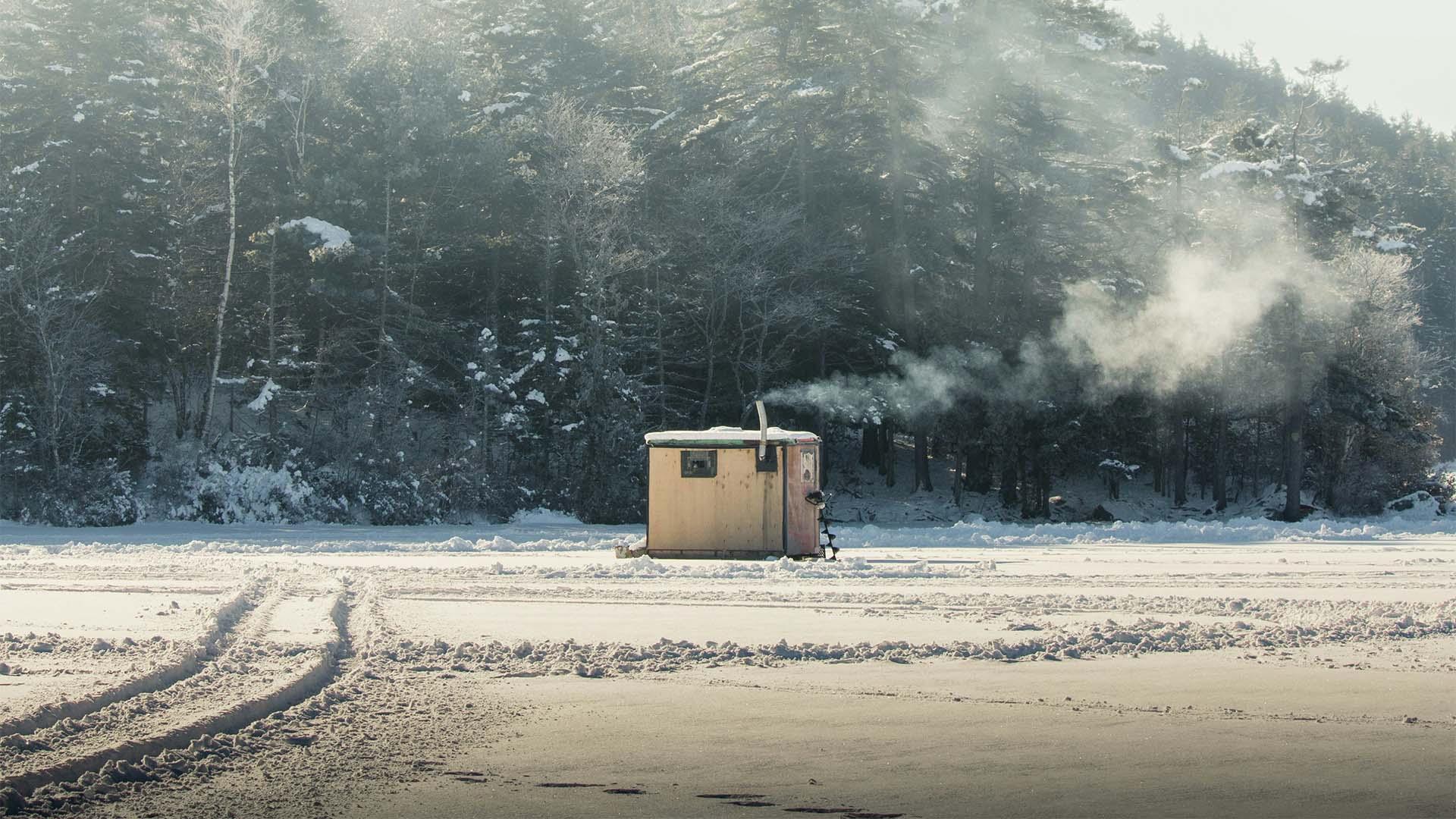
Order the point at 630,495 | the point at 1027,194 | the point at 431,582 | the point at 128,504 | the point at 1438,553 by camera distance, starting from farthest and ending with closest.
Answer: the point at 1027,194
the point at 630,495
the point at 128,504
the point at 1438,553
the point at 431,582

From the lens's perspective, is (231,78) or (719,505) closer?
(719,505)

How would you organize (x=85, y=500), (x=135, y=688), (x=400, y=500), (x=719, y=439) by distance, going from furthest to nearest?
1. (x=400, y=500)
2. (x=85, y=500)
3. (x=719, y=439)
4. (x=135, y=688)

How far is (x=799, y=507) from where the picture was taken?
19.6 m

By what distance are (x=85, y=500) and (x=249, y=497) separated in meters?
3.47

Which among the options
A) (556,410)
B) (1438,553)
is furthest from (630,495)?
(1438,553)

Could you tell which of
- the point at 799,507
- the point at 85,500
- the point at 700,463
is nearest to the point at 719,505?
the point at 700,463

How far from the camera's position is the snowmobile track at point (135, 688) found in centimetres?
822

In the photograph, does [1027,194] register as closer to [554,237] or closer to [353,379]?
[554,237]

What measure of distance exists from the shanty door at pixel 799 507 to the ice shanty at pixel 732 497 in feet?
0.04

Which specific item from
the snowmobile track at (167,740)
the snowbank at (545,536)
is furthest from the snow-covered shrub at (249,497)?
the snowmobile track at (167,740)

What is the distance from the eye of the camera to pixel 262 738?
8031 millimetres

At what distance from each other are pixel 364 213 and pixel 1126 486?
24.9 meters

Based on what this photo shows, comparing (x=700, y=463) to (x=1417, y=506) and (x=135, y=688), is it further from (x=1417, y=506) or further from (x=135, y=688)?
(x=1417, y=506)

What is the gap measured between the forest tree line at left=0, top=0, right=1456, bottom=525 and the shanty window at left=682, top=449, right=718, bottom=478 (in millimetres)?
13954
